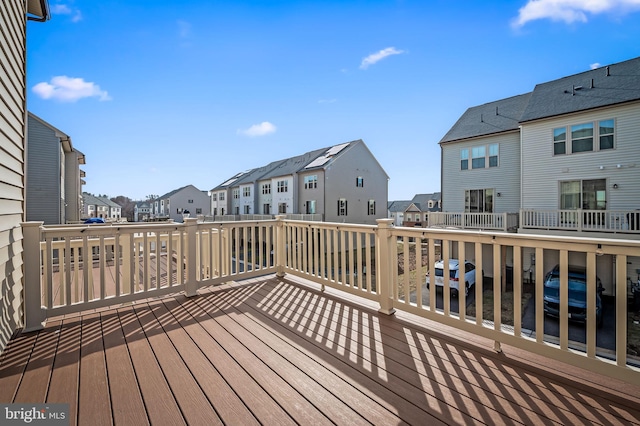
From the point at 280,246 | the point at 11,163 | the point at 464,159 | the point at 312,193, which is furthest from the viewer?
the point at 312,193

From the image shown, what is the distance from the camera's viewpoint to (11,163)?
7.73ft

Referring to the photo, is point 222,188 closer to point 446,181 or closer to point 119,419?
point 446,181

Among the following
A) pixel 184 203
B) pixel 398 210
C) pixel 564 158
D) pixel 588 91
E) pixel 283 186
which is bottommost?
pixel 398 210

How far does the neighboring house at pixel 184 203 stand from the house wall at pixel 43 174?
2481 centimetres

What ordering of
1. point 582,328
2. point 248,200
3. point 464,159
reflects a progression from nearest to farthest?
point 582,328 → point 464,159 → point 248,200

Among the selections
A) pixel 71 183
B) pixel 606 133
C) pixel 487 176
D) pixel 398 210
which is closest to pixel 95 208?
pixel 71 183

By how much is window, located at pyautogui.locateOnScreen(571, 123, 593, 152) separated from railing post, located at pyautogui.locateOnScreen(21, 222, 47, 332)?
14798mm

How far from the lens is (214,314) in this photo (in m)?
2.85

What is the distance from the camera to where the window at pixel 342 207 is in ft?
67.3

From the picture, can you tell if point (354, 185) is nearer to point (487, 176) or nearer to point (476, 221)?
point (487, 176)

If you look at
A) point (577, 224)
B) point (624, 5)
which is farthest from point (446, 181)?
point (624, 5)

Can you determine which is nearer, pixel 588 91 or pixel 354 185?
pixel 588 91

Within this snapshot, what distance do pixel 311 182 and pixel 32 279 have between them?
18219 mm

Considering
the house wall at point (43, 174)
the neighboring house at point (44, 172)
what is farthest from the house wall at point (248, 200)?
the house wall at point (43, 174)
